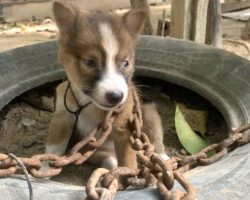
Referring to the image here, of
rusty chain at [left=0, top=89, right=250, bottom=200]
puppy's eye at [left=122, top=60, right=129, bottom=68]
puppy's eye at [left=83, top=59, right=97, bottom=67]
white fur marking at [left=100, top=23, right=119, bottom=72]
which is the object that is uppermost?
white fur marking at [left=100, top=23, right=119, bottom=72]

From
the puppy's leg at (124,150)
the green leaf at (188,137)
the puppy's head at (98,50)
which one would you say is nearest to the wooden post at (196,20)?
the green leaf at (188,137)

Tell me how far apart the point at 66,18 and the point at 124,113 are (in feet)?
1.85

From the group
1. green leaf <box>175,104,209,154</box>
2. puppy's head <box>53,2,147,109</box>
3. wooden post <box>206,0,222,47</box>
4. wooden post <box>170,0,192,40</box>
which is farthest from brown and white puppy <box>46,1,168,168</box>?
wooden post <box>206,0,222,47</box>

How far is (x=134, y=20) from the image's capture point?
2637 mm

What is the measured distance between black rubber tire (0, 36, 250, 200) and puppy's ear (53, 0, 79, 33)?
531 millimetres

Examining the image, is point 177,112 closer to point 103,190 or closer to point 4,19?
point 103,190

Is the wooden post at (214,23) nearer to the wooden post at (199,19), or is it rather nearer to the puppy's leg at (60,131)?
the wooden post at (199,19)

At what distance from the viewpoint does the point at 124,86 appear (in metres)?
2.26

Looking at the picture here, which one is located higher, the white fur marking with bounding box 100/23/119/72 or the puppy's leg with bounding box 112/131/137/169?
the white fur marking with bounding box 100/23/119/72

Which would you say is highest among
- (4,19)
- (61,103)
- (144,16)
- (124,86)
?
(144,16)

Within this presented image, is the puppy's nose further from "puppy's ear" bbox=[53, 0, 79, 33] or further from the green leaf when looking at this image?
the green leaf

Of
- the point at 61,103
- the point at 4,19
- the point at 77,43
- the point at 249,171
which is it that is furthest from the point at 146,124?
the point at 4,19

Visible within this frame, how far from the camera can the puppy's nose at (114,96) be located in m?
2.21

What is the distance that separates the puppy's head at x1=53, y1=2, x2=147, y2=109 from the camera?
7.49 feet
